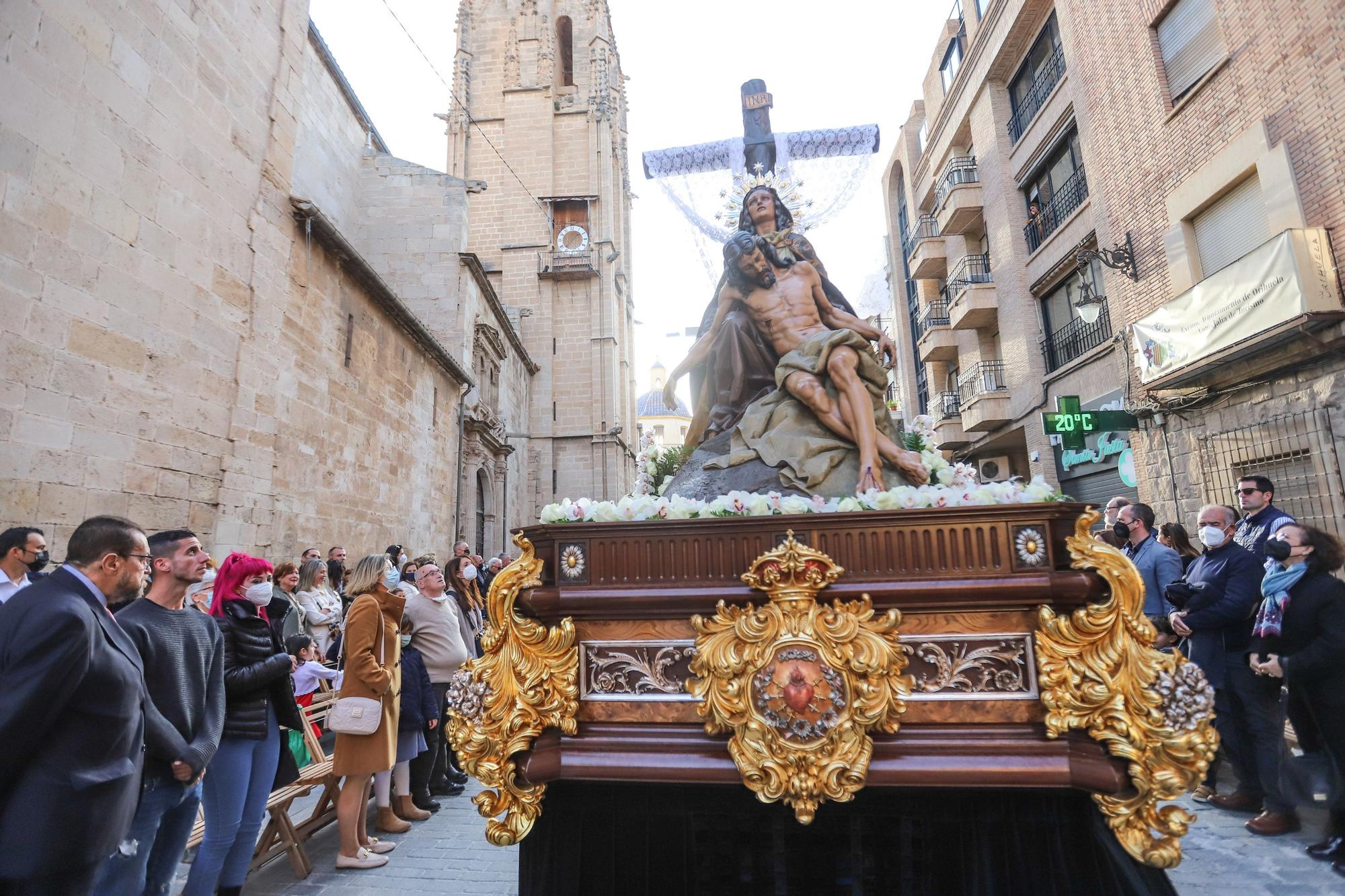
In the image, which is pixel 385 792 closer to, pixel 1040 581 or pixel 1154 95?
pixel 1040 581

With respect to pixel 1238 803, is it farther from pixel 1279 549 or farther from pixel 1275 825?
pixel 1279 549

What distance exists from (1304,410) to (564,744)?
9.99 metres

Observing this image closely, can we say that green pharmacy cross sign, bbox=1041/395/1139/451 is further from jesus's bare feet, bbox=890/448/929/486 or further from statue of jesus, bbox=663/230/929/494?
jesus's bare feet, bbox=890/448/929/486

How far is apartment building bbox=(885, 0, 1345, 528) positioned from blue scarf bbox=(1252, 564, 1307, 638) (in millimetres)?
5164

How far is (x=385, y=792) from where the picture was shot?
4734 millimetres

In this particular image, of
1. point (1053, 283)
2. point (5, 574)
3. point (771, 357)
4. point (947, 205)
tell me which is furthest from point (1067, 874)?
point (947, 205)

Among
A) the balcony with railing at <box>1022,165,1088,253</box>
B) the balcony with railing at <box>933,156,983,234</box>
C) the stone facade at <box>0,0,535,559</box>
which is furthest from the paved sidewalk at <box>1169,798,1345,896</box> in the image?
the balcony with railing at <box>933,156,983,234</box>

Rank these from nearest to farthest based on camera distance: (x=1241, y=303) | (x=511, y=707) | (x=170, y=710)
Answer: (x=511, y=707) → (x=170, y=710) → (x=1241, y=303)

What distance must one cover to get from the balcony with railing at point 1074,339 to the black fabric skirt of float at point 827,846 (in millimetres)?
12733

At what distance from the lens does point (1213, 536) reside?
4.77 metres

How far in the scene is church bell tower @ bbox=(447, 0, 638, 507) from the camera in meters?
31.1

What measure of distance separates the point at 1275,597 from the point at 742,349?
368 centimetres

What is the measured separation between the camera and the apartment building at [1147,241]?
820 cm

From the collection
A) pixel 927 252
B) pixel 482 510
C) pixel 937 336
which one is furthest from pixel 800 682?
pixel 927 252
